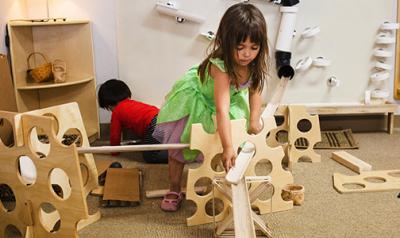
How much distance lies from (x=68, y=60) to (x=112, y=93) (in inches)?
13.2

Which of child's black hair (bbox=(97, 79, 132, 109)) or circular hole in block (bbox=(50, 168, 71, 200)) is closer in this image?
circular hole in block (bbox=(50, 168, 71, 200))

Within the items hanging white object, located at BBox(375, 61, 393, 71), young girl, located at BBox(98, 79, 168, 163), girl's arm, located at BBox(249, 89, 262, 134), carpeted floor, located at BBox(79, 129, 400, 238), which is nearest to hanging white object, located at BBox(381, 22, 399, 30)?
hanging white object, located at BBox(375, 61, 393, 71)

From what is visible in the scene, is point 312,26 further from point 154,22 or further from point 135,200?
point 135,200

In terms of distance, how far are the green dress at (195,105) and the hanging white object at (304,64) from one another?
90 centimetres

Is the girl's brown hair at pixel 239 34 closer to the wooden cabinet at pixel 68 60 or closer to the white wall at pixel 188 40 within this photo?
the white wall at pixel 188 40

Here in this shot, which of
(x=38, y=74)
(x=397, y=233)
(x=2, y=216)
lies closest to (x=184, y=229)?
(x=2, y=216)

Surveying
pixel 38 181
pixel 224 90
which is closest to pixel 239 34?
pixel 224 90

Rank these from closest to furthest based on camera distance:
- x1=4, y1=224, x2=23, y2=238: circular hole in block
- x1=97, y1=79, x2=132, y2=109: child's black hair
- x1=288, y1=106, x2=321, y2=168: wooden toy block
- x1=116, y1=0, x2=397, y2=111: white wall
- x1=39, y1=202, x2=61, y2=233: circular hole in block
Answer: x1=39, y1=202, x2=61, y2=233: circular hole in block
x1=4, y1=224, x2=23, y2=238: circular hole in block
x1=288, y1=106, x2=321, y2=168: wooden toy block
x1=97, y1=79, x2=132, y2=109: child's black hair
x1=116, y1=0, x2=397, y2=111: white wall

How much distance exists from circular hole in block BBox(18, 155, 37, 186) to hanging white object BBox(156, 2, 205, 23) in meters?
1.24

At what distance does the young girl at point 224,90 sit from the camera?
A: 4.82ft

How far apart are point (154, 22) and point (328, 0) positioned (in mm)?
948

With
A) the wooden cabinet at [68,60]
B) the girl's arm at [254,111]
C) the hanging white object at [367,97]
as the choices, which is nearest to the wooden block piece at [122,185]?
the girl's arm at [254,111]

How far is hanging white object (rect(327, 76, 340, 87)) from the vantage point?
8.54 feet

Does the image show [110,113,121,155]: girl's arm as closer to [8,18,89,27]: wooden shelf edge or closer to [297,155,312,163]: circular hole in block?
[8,18,89,27]: wooden shelf edge
